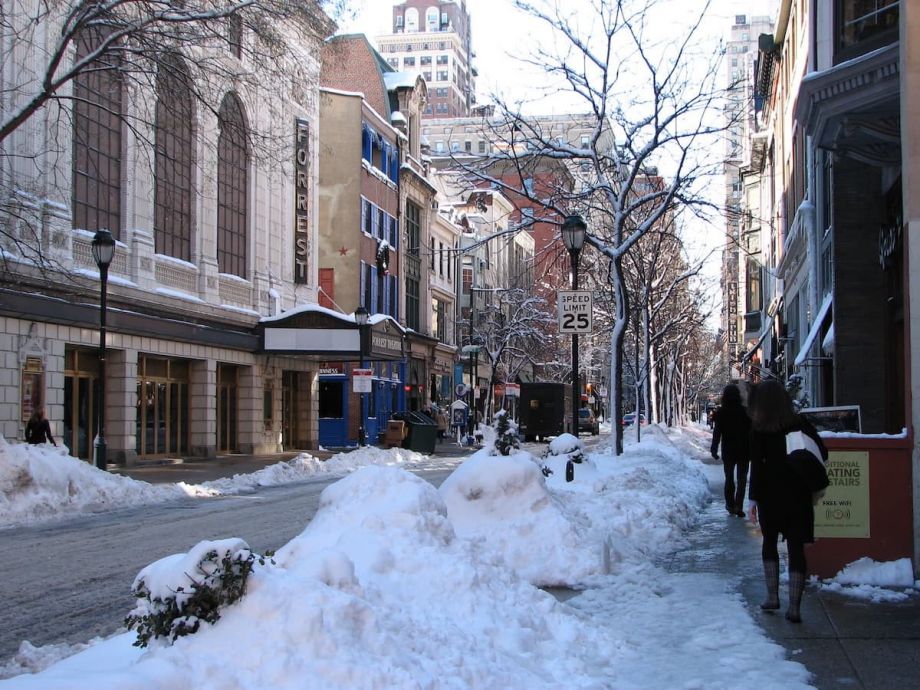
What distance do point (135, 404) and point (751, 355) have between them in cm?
5757

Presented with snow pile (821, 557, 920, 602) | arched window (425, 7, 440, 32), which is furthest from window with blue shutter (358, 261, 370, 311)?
arched window (425, 7, 440, 32)

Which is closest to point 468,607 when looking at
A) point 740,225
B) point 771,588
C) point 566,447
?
point 771,588

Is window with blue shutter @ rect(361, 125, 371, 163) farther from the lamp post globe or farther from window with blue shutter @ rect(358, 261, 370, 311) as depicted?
the lamp post globe

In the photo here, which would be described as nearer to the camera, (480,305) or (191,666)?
(191,666)

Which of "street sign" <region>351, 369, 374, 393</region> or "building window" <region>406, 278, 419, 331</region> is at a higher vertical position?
"building window" <region>406, 278, 419, 331</region>

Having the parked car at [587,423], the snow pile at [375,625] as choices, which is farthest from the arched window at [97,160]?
the parked car at [587,423]

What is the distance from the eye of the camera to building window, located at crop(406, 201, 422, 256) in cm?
5997

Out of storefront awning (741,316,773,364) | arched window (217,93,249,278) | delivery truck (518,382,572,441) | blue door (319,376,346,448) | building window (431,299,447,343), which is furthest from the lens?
building window (431,299,447,343)

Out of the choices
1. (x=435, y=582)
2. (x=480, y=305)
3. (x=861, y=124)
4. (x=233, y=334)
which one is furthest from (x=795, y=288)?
(x=480, y=305)

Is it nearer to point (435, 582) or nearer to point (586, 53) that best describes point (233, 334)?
point (586, 53)

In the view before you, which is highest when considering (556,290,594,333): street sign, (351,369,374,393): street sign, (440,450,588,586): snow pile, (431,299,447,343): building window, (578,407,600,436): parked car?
(431,299,447,343): building window

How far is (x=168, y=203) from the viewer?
31.3 metres

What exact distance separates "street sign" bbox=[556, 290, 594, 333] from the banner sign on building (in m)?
11.1

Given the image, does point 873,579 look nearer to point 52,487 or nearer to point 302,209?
point 52,487
